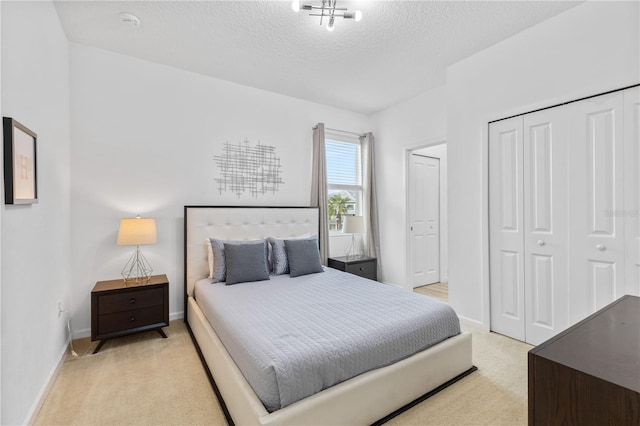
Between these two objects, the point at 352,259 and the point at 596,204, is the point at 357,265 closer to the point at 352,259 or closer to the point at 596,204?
the point at 352,259

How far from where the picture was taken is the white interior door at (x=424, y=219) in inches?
183

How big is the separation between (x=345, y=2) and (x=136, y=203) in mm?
2740

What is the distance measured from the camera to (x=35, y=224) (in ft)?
6.20

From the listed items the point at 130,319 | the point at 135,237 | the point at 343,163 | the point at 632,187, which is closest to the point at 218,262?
the point at 135,237

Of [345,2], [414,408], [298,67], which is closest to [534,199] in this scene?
[414,408]

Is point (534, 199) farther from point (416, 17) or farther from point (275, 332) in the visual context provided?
point (275, 332)

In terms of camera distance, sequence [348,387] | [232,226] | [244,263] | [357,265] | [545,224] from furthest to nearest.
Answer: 1. [357,265]
2. [232,226]
3. [244,263]
4. [545,224]
5. [348,387]

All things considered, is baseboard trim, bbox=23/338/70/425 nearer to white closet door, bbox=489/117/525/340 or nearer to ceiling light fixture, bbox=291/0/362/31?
ceiling light fixture, bbox=291/0/362/31

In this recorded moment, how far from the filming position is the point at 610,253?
7.29 ft

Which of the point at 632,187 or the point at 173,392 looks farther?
the point at 632,187

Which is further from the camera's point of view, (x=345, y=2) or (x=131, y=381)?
(x=345, y=2)

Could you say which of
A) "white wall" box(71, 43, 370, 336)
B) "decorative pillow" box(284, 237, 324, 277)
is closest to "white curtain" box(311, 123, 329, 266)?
"white wall" box(71, 43, 370, 336)

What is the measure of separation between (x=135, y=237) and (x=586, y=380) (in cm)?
312

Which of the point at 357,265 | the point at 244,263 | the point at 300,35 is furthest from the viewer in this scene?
the point at 357,265
